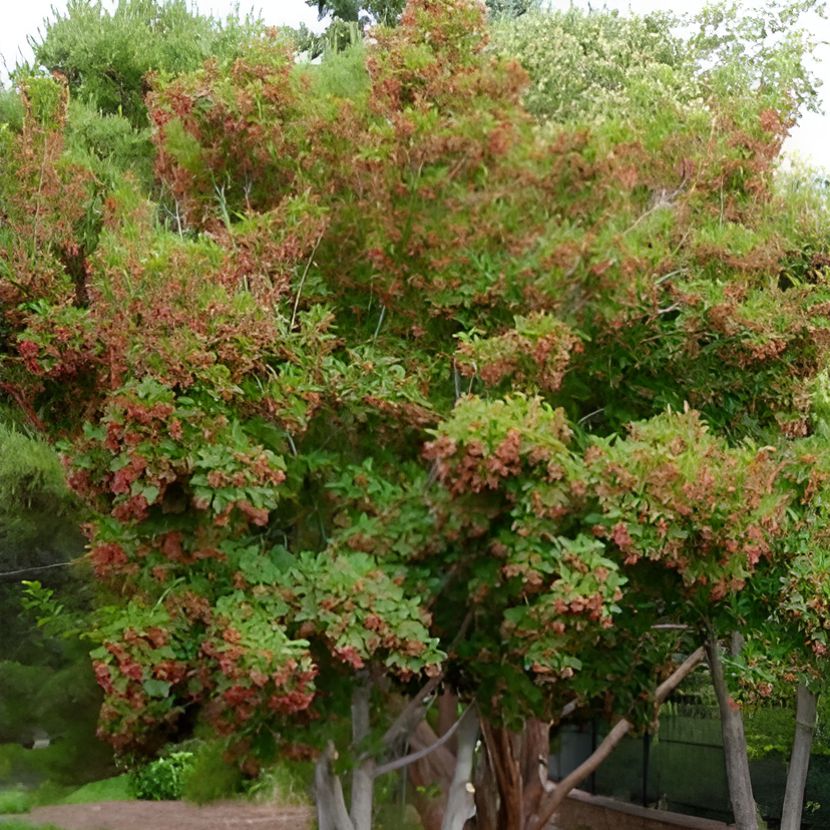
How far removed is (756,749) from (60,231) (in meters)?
12.7

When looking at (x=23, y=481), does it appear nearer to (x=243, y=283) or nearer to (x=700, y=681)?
(x=243, y=283)

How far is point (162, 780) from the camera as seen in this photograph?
33375 mm

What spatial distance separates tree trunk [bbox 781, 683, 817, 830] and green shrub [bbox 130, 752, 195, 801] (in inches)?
731

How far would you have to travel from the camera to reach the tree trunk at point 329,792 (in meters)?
12.4

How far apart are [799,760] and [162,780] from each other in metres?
19.9

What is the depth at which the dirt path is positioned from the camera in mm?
28531

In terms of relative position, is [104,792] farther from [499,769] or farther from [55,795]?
[499,769]

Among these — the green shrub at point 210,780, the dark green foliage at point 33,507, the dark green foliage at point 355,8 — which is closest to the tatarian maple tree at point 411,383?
the dark green foliage at point 33,507

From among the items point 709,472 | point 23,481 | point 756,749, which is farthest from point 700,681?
point 709,472

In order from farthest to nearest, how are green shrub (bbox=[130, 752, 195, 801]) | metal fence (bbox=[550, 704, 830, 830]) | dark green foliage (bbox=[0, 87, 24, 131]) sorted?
green shrub (bbox=[130, 752, 195, 801]) < metal fence (bbox=[550, 704, 830, 830]) < dark green foliage (bbox=[0, 87, 24, 131])

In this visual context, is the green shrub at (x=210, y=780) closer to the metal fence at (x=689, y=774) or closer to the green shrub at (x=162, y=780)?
the metal fence at (x=689, y=774)

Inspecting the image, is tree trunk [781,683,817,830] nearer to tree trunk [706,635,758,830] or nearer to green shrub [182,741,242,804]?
tree trunk [706,635,758,830]

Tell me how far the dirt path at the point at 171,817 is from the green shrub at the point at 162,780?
2.73 ft

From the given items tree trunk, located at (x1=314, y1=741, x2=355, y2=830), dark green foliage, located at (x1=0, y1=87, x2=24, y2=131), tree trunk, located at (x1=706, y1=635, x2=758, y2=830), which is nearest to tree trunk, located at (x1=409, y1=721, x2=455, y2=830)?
tree trunk, located at (x1=706, y1=635, x2=758, y2=830)
